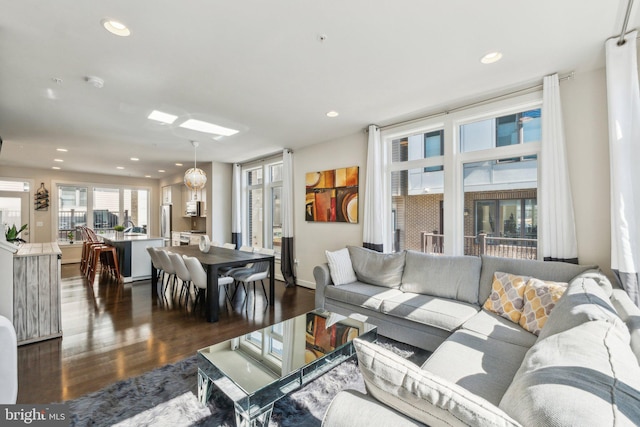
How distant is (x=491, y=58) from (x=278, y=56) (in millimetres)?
1849

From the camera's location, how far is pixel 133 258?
229 inches

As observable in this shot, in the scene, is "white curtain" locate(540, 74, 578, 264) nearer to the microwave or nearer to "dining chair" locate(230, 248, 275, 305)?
"dining chair" locate(230, 248, 275, 305)

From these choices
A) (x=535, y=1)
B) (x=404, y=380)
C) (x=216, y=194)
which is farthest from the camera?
(x=216, y=194)

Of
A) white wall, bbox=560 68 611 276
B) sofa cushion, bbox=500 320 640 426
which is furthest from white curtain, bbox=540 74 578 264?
sofa cushion, bbox=500 320 640 426

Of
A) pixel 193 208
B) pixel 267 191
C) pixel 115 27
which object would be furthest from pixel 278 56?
pixel 193 208

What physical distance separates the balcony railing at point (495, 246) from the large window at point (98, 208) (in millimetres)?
8343

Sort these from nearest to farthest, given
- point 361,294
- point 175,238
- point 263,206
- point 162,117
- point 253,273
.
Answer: point 361,294, point 162,117, point 253,273, point 263,206, point 175,238

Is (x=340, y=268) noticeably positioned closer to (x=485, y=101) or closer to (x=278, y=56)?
(x=278, y=56)

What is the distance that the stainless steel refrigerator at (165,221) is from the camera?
30.5 ft

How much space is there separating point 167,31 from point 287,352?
256 cm

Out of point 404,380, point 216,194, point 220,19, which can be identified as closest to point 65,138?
point 216,194

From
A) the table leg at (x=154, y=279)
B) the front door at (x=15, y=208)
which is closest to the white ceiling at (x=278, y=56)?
the table leg at (x=154, y=279)

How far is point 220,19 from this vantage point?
1986 millimetres

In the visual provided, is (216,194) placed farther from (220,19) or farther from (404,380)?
(404,380)
